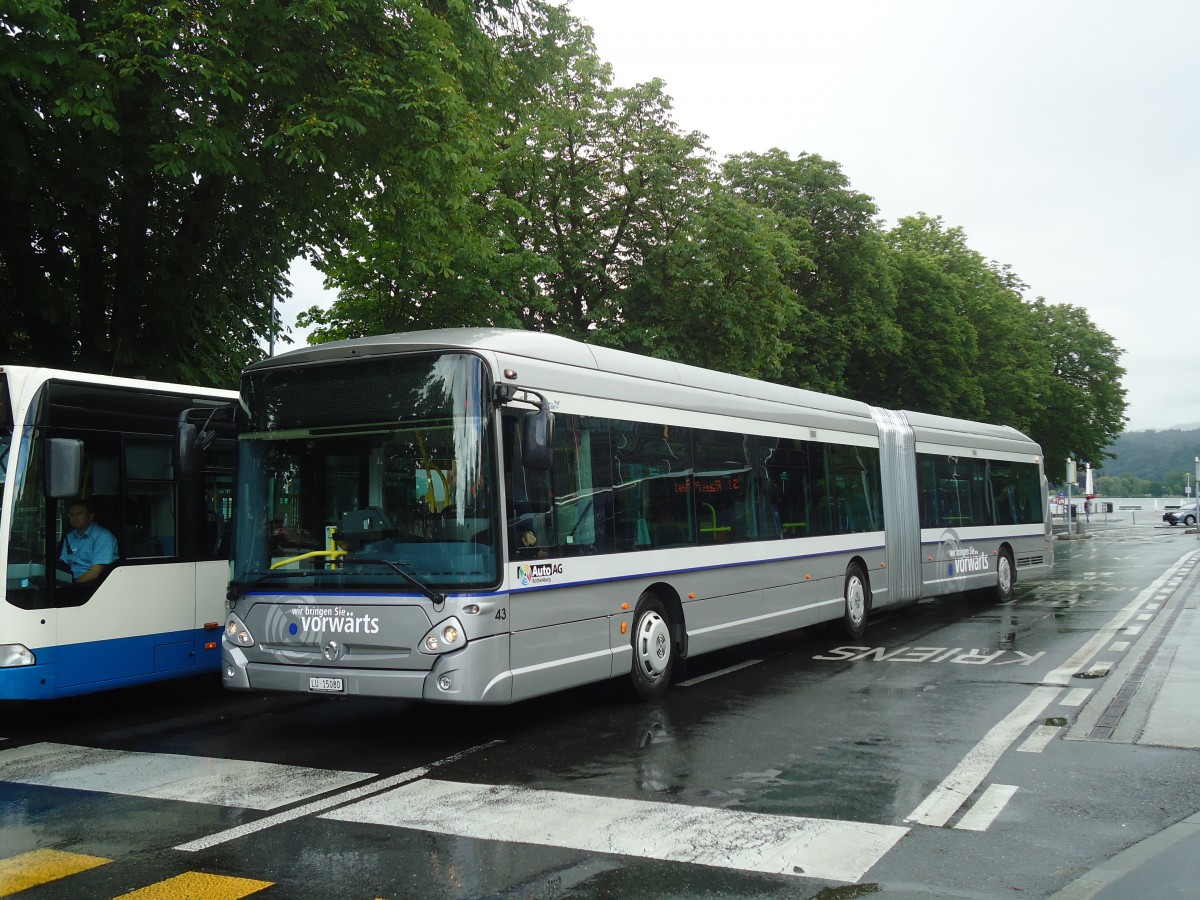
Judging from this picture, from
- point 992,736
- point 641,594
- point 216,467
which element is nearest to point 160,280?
point 216,467

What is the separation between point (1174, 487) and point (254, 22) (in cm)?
16802

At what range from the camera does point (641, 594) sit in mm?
9789

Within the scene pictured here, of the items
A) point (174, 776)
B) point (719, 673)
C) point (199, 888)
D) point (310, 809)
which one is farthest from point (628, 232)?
point (199, 888)

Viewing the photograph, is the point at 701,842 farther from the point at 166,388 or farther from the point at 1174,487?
the point at 1174,487

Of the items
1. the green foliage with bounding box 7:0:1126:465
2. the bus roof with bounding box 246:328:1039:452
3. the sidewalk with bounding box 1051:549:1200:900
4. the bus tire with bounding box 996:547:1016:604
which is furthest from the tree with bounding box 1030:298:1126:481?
the bus roof with bounding box 246:328:1039:452

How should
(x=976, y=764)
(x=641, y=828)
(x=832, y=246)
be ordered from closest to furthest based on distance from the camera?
(x=641, y=828), (x=976, y=764), (x=832, y=246)

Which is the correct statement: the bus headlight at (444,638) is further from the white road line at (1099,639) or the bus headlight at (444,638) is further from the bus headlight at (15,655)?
the white road line at (1099,639)

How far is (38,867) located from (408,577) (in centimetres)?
290

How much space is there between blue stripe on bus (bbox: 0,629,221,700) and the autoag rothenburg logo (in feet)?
12.4

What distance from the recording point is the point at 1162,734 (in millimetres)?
8141

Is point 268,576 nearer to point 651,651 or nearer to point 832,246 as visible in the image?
point 651,651

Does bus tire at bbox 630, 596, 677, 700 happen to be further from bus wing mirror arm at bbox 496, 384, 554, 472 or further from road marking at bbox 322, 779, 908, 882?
road marking at bbox 322, 779, 908, 882

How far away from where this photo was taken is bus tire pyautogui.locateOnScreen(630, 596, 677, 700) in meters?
9.70

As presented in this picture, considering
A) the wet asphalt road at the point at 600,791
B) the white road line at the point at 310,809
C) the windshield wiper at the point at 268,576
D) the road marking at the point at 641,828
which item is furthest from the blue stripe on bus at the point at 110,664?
the road marking at the point at 641,828
